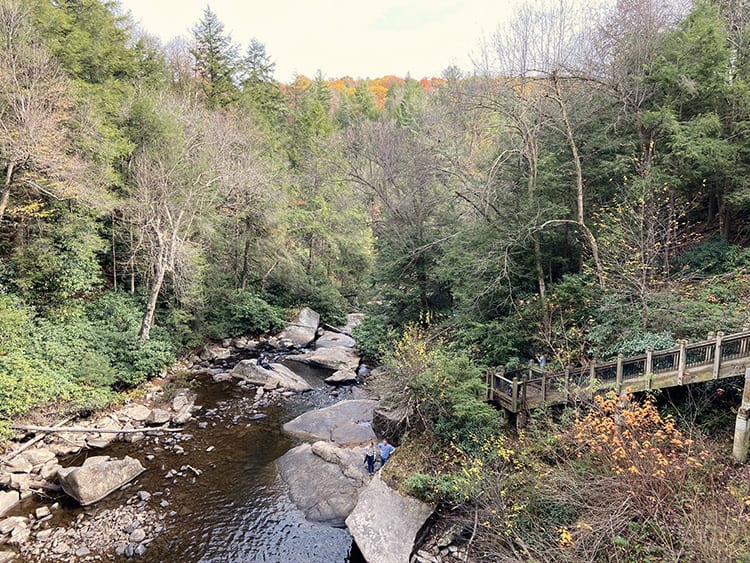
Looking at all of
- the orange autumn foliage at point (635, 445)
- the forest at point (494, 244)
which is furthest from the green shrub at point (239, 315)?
the orange autumn foliage at point (635, 445)

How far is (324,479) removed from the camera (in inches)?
449

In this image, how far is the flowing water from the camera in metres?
9.26

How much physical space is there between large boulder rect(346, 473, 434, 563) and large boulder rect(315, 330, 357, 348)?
640 inches

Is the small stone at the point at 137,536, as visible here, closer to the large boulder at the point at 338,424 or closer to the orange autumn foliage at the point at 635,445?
the large boulder at the point at 338,424

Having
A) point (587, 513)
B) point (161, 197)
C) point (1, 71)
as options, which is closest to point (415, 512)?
point (587, 513)

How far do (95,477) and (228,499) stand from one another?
3.48 meters

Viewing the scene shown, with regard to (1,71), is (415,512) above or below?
below

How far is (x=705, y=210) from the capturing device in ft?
50.8

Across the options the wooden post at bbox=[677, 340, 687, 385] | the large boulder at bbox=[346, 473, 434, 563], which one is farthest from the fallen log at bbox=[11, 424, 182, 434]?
the wooden post at bbox=[677, 340, 687, 385]

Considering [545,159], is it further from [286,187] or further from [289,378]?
[286,187]

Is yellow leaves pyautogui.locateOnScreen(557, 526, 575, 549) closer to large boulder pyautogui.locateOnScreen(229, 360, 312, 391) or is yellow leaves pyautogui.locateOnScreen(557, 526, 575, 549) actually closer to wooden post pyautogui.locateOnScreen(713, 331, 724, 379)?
wooden post pyautogui.locateOnScreen(713, 331, 724, 379)

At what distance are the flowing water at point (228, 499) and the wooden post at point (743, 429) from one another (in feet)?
26.0

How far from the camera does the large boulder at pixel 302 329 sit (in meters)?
26.1

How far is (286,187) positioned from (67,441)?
71.3 feet
